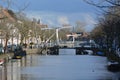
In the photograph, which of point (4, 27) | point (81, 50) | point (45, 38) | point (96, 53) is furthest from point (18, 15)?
point (45, 38)

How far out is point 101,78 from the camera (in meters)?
51.8

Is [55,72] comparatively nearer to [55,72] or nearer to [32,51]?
[55,72]

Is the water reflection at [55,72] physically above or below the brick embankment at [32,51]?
below

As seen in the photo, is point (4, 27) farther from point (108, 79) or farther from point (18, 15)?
point (108, 79)

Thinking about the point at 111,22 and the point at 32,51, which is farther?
the point at 32,51

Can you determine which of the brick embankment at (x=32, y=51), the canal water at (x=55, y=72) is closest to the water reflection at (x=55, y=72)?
the canal water at (x=55, y=72)

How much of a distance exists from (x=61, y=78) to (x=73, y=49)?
109027 mm

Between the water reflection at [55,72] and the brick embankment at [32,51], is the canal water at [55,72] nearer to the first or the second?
the water reflection at [55,72]

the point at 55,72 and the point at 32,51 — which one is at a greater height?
the point at 32,51

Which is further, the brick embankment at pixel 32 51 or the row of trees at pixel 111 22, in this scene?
the brick embankment at pixel 32 51

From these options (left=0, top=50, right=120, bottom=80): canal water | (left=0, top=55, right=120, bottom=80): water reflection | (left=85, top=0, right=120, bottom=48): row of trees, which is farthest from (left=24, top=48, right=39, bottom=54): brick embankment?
(left=0, top=55, right=120, bottom=80): water reflection

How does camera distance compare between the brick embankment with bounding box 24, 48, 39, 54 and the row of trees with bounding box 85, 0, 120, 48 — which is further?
the brick embankment with bounding box 24, 48, 39, 54

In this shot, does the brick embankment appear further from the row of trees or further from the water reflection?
the water reflection

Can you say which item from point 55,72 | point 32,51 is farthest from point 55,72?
point 32,51
